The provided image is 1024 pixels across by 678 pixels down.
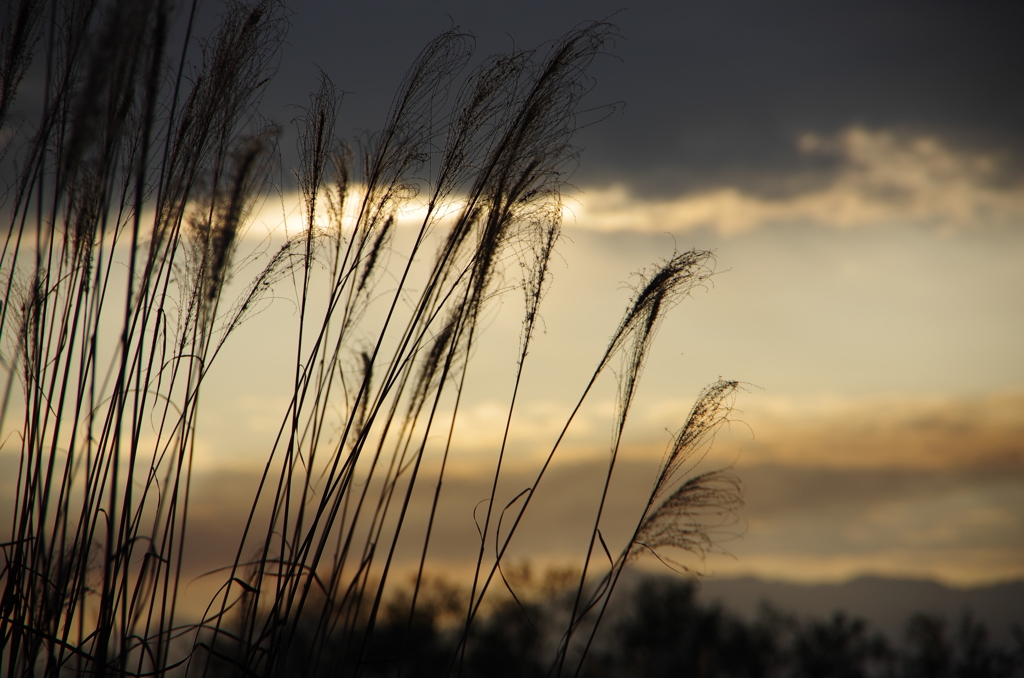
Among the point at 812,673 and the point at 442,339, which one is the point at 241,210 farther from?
the point at 812,673

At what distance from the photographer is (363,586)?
1.99 m

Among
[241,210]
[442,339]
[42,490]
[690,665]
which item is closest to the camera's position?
[241,210]

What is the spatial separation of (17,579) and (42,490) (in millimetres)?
208

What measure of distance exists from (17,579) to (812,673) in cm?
2229

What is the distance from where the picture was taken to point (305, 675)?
1.69m

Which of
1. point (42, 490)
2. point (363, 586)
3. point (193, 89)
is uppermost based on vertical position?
point (193, 89)

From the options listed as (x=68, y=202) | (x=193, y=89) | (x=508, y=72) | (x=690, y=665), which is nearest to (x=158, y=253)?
(x=68, y=202)

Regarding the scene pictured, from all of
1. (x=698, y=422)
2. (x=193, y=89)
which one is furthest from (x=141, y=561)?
(x=698, y=422)

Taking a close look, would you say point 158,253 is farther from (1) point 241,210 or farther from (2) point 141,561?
(2) point 141,561

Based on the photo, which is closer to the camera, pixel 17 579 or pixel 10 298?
pixel 17 579

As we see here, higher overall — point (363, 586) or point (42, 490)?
point (42, 490)

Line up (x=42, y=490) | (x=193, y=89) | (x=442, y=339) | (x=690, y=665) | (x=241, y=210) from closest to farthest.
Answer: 1. (x=241, y=210)
2. (x=42, y=490)
3. (x=193, y=89)
4. (x=442, y=339)
5. (x=690, y=665)

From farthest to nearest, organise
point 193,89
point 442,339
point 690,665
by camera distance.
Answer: point 690,665, point 442,339, point 193,89

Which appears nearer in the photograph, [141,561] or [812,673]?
[141,561]
